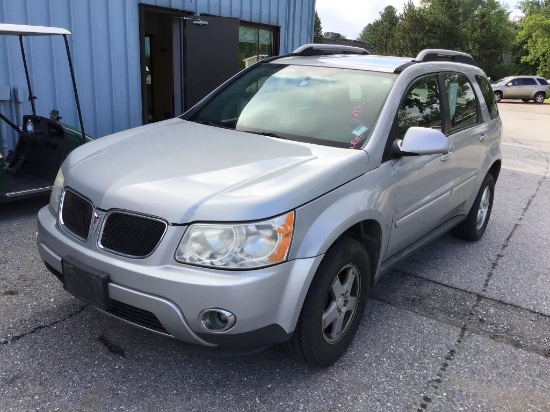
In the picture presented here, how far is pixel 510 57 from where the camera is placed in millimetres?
50000

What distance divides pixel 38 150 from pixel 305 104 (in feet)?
11.8

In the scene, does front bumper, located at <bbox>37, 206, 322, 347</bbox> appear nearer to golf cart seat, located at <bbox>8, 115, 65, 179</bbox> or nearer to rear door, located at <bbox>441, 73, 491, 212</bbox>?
rear door, located at <bbox>441, 73, 491, 212</bbox>

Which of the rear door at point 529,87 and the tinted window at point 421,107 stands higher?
the tinted window at point 421,107

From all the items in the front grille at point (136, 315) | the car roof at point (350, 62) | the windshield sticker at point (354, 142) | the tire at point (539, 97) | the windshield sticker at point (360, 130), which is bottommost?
the tire at point (539, 97)

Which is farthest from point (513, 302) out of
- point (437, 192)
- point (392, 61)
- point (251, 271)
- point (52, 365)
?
point (52, 365)

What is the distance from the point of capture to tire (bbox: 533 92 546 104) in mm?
31922

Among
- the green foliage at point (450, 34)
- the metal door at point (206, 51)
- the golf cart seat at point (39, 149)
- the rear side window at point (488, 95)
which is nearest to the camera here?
the rear side window at point (488, 95)

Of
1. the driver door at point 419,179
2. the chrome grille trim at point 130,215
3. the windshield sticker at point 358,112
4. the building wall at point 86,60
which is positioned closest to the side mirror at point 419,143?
the driver door at point 419,179

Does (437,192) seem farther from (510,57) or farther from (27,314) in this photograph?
(510,57)

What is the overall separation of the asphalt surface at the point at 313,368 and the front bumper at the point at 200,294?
0.22 m

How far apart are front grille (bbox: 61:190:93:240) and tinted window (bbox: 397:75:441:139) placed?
6.53 feet

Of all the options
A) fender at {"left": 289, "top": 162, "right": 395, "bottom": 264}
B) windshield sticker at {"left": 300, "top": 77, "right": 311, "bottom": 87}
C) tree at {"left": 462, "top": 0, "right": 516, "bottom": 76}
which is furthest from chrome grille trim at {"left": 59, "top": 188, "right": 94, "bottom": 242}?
tree at {"left": 462, "top": 0, "right": 516, "bottom": 76}

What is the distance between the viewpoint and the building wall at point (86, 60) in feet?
A: 20.5

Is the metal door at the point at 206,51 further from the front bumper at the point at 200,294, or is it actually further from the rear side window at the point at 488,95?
the front bumper at the point at 200,294
